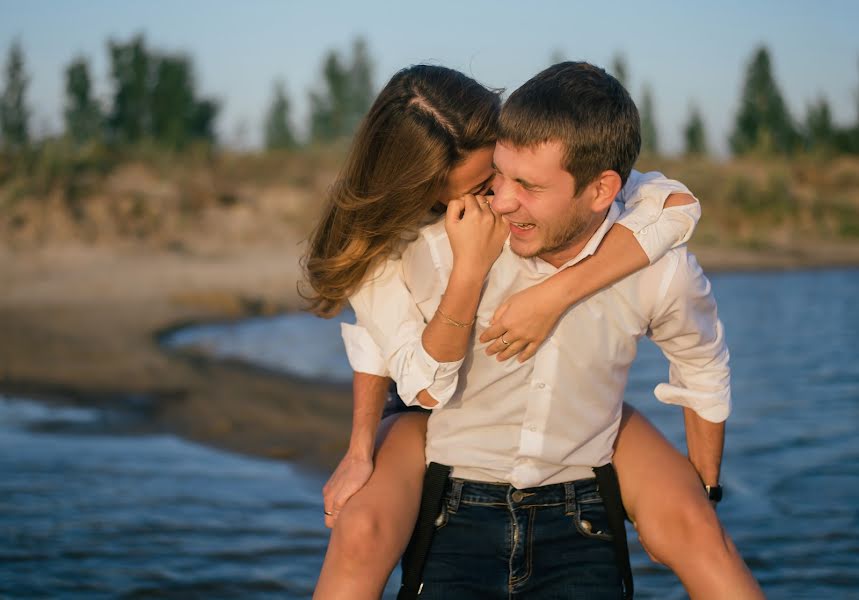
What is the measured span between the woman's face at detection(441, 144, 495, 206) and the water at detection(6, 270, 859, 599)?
6.26 ft

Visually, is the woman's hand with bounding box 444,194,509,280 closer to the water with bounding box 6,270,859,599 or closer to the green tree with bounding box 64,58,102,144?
the water with bounding box 6,270,859,599

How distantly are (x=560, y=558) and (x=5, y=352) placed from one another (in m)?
6.39

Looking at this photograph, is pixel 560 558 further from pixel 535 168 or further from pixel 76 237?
pixel 76 237

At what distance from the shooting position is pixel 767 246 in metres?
16.9

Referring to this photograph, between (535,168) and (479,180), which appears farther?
(479,180)

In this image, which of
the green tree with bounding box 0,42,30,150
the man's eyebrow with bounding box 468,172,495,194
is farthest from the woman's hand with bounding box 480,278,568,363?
the green tree with bounding box 0,42,30,150

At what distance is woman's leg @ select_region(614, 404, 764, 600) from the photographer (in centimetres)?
260

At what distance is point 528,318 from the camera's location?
2695 millimetres

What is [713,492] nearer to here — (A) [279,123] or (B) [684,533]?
(B) [684,533]

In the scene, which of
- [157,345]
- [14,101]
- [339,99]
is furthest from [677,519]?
[339,99]

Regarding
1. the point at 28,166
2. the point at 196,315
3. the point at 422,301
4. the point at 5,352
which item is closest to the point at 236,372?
the point at 5,352

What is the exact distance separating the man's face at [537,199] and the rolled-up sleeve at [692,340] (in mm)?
308

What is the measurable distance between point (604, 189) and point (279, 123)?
2581cm

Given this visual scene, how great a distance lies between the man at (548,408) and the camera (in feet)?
9.08
